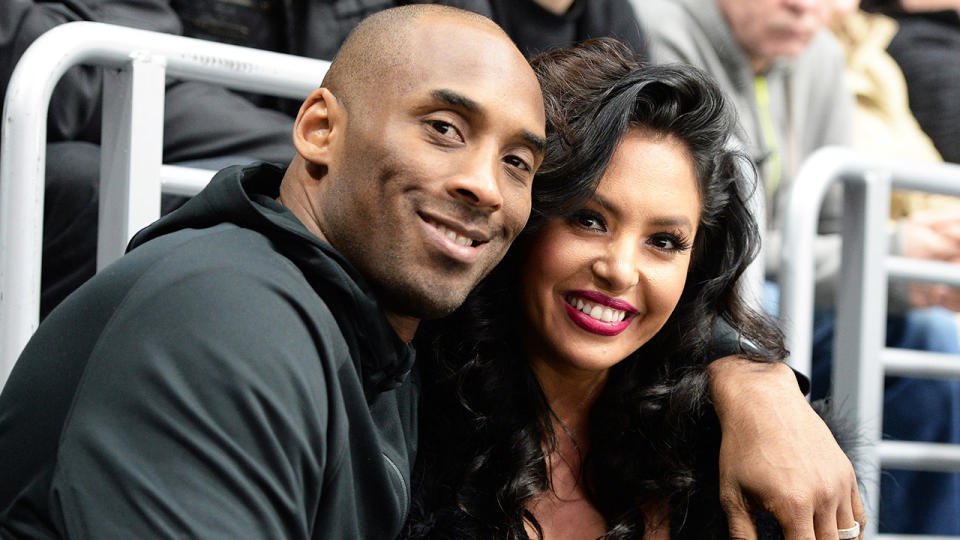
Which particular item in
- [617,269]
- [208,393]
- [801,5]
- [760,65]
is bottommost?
[208,393]

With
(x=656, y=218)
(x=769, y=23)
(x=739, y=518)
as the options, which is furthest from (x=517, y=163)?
(x=769, y=23)

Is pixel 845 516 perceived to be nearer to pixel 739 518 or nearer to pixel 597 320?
pixel 739 518

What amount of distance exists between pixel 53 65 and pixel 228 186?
638 mm

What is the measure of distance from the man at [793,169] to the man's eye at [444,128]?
5.33 ft

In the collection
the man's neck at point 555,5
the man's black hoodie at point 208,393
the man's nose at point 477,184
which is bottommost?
the man's black hoodie at point 208,393

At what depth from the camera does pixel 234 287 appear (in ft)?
4.03

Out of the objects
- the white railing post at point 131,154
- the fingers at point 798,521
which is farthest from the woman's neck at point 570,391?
the white railing post at point 131,154

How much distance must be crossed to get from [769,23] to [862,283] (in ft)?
2.57

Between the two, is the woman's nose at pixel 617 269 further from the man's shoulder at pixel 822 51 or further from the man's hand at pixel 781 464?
the man's shoulder at pixel 822 51

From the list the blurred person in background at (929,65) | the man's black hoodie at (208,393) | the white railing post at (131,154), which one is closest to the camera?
the man's black hoodie at (208,393)

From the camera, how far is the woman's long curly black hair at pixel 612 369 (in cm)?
183

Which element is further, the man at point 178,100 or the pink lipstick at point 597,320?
the man at point 178,100

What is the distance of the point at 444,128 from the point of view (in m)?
1.43

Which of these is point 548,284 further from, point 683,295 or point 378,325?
point 378,325
